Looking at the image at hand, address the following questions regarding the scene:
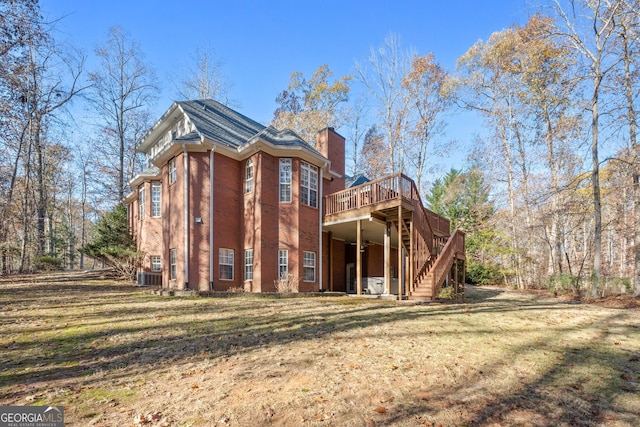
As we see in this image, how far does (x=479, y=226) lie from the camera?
26953 millimetres

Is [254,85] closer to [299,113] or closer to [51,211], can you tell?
[299,113]

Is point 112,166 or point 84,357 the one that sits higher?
point 112,166

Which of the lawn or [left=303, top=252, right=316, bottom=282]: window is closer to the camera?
the lawn

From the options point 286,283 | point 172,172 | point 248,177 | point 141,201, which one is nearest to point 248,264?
point 286,283

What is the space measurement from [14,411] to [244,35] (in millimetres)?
17371

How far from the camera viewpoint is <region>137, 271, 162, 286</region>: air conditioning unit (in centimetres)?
1741

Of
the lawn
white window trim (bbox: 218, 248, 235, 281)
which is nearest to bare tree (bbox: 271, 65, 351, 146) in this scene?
white window trim (bbox: 218, 248, 235, 281)

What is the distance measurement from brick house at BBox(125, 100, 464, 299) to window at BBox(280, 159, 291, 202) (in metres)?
0.05

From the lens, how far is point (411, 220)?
44.1ft

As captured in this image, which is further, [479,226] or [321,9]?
[479,226]

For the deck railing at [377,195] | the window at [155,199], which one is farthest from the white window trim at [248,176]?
the window at [155,199]

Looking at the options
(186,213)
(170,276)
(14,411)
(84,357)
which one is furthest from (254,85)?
(14,411)

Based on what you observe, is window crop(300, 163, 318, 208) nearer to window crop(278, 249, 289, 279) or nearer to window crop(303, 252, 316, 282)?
window crop(303, 252, 316, 282)

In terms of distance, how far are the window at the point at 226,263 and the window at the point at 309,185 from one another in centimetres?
404
